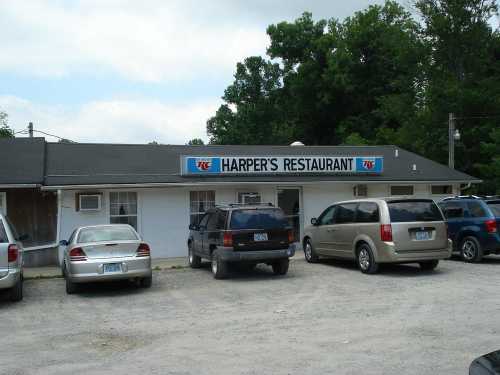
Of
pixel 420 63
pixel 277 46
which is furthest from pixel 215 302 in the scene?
pixel 277 46

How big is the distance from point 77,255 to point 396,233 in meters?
6.99

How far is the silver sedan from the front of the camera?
11.6 metres

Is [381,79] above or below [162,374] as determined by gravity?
above

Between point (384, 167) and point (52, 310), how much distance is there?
15.4 metres

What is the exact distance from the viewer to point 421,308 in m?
9.52

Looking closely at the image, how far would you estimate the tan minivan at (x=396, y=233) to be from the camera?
13203 mm

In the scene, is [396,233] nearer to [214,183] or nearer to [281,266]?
[281,266]

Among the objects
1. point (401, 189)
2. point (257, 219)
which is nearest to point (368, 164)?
point (401, 189)

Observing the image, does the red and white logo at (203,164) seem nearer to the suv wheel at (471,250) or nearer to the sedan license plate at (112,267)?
the sedan license plate at (112,267)

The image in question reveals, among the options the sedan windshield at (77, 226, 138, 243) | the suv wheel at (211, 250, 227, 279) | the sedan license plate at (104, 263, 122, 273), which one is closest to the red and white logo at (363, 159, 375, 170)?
the suv wheel at (211, 250, 227, 279)

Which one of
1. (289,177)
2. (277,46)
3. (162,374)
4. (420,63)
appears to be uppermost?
(277,46)

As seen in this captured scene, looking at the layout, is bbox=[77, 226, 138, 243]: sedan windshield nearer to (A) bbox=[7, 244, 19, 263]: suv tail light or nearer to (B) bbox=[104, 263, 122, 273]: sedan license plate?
(B) bbox=[104, 263, 122, 273]: sedan license plate

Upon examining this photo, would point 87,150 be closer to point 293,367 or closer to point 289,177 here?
point 289,177

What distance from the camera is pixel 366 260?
45.3 feet
